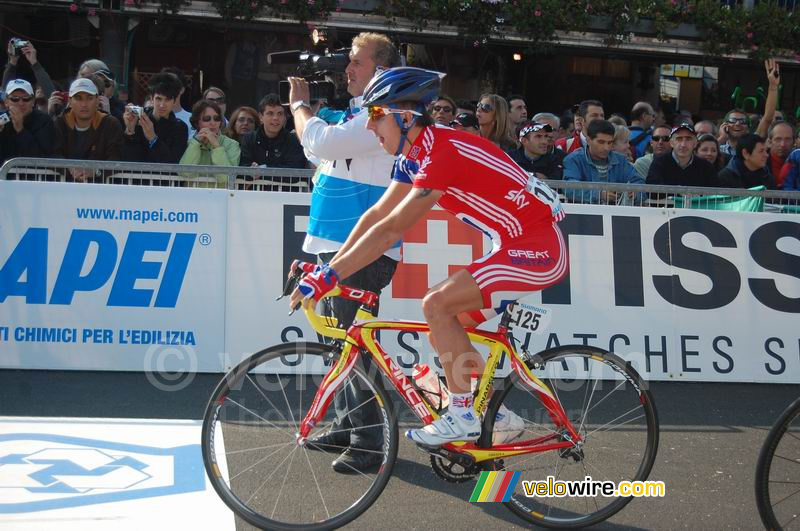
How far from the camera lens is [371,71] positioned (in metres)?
5.59

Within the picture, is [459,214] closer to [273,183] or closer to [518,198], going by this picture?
[518,198]

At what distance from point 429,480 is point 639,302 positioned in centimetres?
304

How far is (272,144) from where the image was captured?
9.37 metres

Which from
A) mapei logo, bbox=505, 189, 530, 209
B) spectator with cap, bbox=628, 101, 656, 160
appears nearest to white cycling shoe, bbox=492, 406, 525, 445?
mapei logo, bbox=505, 189, 530, 209

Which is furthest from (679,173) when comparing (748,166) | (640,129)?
(640,129)

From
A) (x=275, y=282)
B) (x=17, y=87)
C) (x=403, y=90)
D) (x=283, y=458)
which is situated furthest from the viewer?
(x=17, y=87)

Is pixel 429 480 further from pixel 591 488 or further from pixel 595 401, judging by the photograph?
pixel 595 401

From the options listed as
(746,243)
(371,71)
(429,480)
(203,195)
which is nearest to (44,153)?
(203,195)

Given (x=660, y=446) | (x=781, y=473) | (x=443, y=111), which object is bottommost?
(x=660, y=446)

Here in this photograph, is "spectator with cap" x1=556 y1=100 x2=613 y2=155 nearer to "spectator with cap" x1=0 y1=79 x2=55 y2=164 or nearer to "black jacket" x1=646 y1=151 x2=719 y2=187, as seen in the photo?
"black jacket" x1=646 y1=151 x2=719 y2=187

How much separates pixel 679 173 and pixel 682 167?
0.39 ft

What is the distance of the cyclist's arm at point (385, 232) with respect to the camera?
4465 mm

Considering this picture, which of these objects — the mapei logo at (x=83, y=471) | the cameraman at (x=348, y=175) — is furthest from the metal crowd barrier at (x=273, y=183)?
the mapei logo at (x=83, y=471)

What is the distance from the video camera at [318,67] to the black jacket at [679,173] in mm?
4697
